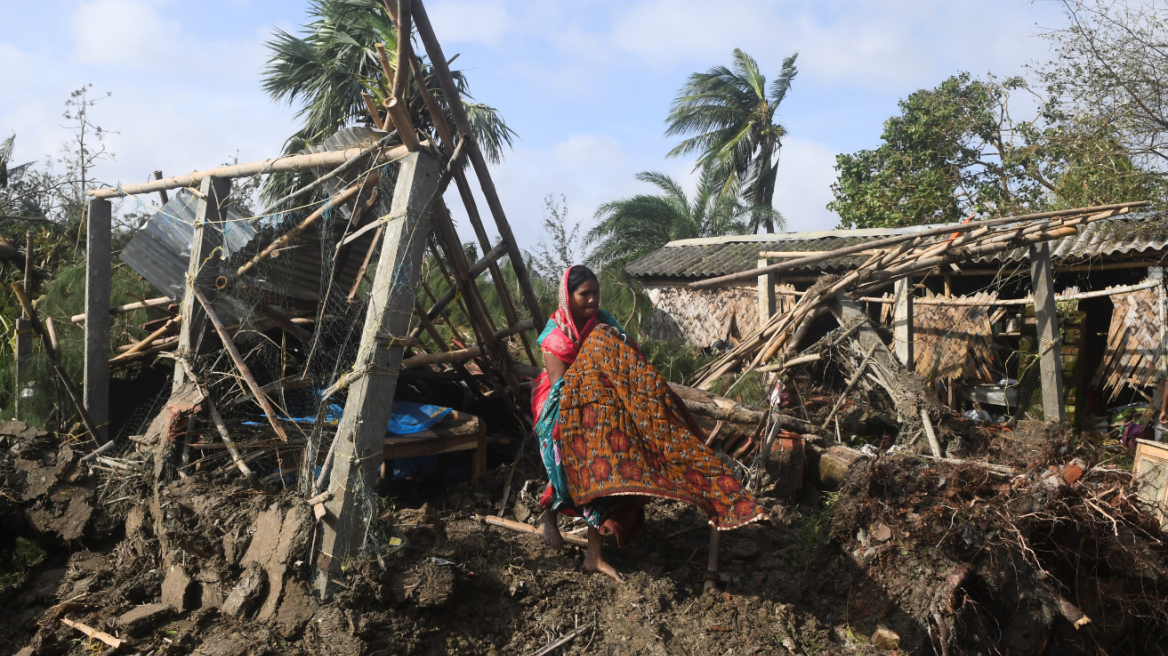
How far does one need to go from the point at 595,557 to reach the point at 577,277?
1588 mm

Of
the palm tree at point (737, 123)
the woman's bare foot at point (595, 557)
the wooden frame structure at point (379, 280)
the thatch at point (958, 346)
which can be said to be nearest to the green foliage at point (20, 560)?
the wooden frame structure at point (379, 280)

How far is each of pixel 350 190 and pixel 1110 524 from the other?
181 inches

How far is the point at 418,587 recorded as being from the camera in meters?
3.50

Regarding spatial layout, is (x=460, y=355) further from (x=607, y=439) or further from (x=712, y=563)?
(x=712, y=563)

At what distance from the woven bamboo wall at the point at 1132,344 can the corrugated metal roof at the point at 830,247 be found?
0.61 m

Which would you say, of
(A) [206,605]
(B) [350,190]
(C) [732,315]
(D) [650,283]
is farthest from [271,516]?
(D) [650,283]

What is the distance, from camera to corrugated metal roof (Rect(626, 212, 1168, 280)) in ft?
28.7

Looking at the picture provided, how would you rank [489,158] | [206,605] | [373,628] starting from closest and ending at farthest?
1. [373,628]
2. [206,605]
3. [489,158]

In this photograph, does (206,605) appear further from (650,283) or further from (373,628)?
(650,283)

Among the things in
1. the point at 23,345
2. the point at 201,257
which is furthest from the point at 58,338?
the point at 201,257

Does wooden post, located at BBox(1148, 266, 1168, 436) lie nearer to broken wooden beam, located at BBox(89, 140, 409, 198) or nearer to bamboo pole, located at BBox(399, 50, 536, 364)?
bamboo pole, located at BBox(399, 50, 536, 364)

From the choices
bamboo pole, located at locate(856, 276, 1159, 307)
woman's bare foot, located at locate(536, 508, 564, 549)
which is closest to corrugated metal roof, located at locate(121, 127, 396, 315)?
woman's bare foot, located at locate(536, 508, 564, 549)

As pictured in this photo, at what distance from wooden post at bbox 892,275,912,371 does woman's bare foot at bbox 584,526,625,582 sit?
4.39 meters

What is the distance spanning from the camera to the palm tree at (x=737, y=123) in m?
24.4
